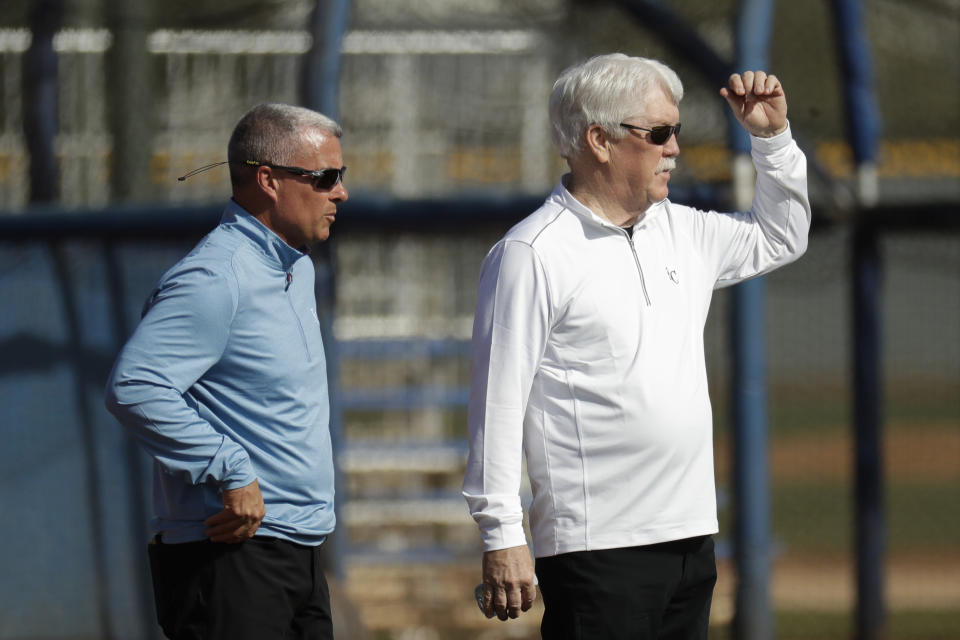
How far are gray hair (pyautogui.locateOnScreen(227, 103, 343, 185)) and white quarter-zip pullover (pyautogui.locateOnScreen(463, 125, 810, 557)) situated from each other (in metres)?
0.46

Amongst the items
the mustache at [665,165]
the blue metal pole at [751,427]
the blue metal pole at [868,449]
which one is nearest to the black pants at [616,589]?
the mustache at [665,165]

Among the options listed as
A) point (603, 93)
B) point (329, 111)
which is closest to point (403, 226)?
point (329, 111)

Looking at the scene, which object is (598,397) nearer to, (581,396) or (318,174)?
(581,396)

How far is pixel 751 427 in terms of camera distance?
3912 millimetres

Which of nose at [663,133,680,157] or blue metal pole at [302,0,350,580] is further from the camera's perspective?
blue metal pole at [302,0,350,580]

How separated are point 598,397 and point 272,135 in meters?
0.86

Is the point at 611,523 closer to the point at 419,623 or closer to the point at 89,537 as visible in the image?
the point at 89,537

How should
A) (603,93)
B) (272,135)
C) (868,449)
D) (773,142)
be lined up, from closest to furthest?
(603,93), (272,135), (773,142), (868,449)

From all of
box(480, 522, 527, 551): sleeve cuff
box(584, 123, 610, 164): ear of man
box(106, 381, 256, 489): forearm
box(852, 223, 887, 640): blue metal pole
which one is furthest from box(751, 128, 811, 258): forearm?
box(852, 223, 887, 640): blue metal pole

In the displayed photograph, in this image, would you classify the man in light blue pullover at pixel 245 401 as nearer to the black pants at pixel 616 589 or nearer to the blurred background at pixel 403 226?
the black pants at pixel 616 589

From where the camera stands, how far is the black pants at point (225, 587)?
2424 millimetres

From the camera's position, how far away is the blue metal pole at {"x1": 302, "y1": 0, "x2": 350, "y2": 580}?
3969 millimetres

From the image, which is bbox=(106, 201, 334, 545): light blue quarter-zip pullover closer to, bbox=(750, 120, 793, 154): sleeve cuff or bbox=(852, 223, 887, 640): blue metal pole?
bbox=(750, 120, 793, 154): sleeve cuff

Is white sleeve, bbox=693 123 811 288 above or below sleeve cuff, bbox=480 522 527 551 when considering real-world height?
above
